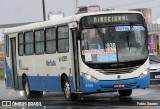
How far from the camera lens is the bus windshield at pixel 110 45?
689 inches

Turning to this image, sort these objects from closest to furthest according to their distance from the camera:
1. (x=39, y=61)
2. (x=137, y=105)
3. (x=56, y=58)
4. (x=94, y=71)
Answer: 1. (x=137, y=105)
2. (x=94, y=71)
3. (x=56, y=58)
4. (x=39, y=61)

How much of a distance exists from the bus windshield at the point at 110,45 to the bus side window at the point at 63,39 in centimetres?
113

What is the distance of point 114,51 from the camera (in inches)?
689

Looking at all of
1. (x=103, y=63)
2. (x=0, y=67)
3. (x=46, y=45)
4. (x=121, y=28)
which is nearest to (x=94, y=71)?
(x=103, y=63)

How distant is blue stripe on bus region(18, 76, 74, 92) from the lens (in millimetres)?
19797

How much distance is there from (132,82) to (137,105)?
1.41 metres

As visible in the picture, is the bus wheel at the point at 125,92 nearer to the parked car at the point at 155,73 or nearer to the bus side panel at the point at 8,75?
the parked car at the point at 155,73

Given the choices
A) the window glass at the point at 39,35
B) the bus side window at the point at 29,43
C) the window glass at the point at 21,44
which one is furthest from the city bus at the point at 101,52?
the window glass at the point at 21,44

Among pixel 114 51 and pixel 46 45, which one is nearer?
pixel 114 51

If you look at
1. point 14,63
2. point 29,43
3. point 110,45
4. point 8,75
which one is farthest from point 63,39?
point 8,75

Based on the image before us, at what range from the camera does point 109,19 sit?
17.9m

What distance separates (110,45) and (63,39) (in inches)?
82.7

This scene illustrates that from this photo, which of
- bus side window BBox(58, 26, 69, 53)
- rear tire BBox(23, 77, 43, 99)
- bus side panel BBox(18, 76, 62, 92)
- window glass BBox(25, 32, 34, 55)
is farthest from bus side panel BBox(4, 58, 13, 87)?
bus side window BBox(58, 26, 69, 53)

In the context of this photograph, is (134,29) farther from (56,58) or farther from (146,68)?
(56,58)
